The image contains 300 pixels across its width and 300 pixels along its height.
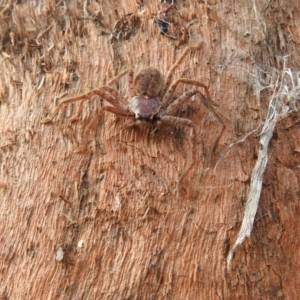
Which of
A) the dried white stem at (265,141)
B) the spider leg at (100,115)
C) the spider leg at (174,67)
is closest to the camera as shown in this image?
the dried white stem at (265,141)

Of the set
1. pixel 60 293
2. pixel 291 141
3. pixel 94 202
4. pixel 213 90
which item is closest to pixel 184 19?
pixel 213 90

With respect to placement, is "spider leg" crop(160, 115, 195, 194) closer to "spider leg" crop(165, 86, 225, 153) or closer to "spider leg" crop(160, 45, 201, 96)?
"spider leg" crop(165, 86, 225, 153)

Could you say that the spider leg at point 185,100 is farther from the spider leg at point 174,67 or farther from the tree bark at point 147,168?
the spider leg at point 174,67

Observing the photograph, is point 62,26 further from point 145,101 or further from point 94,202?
point 94,202

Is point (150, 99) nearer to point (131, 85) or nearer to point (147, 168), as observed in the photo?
point (131, 85)

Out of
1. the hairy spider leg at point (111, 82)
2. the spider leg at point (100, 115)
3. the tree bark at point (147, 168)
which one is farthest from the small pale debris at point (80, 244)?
the hairy spider leg at point (111, 82)

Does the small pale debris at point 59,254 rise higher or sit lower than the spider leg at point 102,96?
lower
